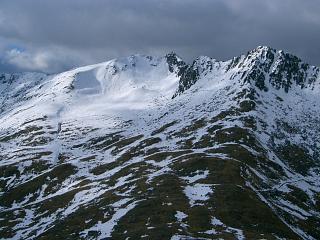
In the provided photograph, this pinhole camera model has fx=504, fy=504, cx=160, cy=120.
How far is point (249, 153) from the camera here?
17575 centimetres

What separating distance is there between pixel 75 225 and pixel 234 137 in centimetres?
9539

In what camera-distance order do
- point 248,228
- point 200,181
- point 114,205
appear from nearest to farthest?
point 248,228 < point 114,205 < point 200,181

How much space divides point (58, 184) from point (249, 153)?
226 ft

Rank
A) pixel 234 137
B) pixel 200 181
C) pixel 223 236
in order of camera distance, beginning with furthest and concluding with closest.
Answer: pixel 234 137 → pixel 200 181 → pixel 223 236

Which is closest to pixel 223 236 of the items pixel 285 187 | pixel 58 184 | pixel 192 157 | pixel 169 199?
pixel 169 199

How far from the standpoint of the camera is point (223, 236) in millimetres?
96750

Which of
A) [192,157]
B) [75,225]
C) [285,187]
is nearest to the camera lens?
[75,225]

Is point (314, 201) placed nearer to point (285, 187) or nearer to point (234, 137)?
point (285, 187)

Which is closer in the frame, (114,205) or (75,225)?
(75,225)

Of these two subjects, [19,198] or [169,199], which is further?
[19,198]

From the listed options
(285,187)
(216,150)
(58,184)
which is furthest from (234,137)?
(58,184)

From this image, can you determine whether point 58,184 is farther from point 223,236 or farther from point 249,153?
point 223,236

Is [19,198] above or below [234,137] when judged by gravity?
below

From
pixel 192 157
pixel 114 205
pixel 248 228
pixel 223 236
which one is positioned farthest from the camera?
pixel 192 157
